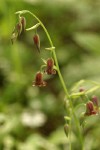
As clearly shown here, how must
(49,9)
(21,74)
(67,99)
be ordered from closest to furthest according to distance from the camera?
1. (67,99)
2. (21,74)
3. (49,9)

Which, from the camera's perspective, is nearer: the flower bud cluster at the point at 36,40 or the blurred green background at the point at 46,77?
the flower bud cluster at the point at 36,40

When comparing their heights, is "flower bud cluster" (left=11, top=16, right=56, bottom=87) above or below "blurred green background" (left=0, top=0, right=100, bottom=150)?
above

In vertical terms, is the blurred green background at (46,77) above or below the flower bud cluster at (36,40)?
below

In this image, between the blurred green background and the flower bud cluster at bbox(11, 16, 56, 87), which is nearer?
the flower bud cluster at bbox(11, 16, 56, 87)

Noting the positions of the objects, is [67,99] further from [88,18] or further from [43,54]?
[88,18]

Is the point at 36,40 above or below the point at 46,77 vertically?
above

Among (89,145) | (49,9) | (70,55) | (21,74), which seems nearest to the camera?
(89,145)

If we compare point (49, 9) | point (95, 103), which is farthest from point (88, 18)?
point (95, 103)

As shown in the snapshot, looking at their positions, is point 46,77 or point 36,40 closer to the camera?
point 36,40
